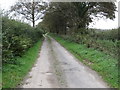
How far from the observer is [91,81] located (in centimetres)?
930

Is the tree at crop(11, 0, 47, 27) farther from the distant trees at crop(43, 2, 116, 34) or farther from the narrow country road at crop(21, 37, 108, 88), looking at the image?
the narrow country road at crop(21, 37, 108, 88)

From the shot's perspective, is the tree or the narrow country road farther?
the tree

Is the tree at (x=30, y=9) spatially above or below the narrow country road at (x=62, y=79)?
above

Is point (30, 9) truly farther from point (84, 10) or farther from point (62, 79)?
point (62, 79)

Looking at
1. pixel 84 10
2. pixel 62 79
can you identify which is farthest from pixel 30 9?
pixel 62 79

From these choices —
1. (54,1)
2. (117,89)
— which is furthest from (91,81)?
(54,1)

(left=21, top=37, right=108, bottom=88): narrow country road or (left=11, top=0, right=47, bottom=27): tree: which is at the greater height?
(left=11, top=0, right=47, bottom=27): tree

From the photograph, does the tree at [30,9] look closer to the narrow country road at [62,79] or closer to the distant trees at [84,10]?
the distant trees at [84,10]

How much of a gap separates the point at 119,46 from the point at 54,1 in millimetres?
25808

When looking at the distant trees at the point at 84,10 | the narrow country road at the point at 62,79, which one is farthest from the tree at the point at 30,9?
the narrow country road at the point at 62,79

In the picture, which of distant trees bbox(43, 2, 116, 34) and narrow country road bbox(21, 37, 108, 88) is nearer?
narrow country road bbox(21, 37, 108, 88)

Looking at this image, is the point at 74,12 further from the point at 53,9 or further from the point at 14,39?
the point at 14,39

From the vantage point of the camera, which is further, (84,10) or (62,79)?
(84,10)

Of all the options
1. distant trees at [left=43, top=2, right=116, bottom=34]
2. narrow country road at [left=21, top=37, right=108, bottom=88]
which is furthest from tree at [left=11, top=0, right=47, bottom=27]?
narrow country road at [left=21, top=37, right=108, bottom=88]
